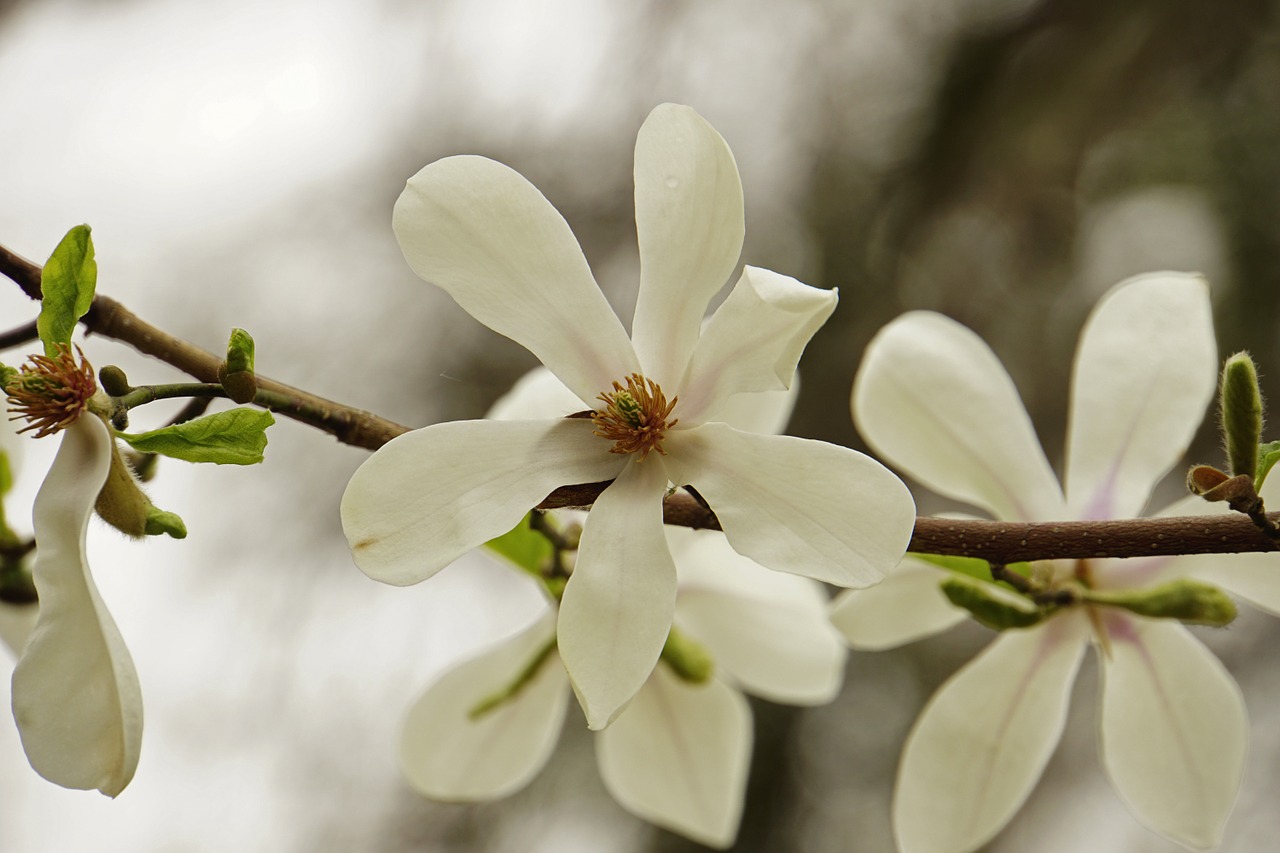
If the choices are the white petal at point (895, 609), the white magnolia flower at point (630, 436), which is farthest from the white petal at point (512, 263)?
the white petal at point (895, 609)

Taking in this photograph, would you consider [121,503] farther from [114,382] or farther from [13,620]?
[13,620]

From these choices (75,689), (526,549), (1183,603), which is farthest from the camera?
(526,549)

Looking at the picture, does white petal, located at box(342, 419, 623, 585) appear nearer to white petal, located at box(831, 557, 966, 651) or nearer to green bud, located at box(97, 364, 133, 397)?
green bud, located at box(97, 364, 133, 397)

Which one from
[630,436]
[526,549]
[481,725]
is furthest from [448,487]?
[481,725]

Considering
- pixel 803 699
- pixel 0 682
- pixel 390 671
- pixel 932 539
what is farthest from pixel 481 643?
pixel 932 539

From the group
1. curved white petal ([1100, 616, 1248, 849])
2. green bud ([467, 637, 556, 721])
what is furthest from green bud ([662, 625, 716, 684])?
curved white petal ([1100, 616, 1248, 849])

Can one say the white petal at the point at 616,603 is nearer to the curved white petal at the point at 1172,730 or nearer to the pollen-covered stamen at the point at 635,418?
the pollen-covered stamen at the point at 635,418

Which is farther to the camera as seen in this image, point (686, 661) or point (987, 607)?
point (686, 661)
